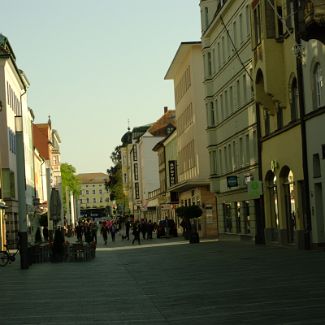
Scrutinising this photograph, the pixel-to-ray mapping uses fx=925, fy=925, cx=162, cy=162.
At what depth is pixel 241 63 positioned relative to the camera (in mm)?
48812

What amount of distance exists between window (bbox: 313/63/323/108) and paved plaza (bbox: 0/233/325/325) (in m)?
6.87

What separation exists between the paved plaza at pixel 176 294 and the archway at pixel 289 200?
8936 millimetres

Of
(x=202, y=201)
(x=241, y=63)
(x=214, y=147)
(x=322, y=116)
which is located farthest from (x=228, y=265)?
(x=202, y=201)

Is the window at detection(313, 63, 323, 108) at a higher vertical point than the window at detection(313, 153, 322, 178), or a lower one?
higher

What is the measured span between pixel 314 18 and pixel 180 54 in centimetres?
5057

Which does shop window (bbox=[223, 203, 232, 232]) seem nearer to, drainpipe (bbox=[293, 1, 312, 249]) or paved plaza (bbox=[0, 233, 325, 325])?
drainpipe (bbox=[293, 1, 312, 249])

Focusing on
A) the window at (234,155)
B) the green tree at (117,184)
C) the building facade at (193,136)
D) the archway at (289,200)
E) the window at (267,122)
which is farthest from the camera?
the green tree at (117,184)

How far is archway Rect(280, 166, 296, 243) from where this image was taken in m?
40.8

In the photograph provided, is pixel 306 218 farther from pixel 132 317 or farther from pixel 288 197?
pixel 132 317

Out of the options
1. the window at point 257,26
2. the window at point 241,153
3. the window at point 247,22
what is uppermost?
the window at point 247,22

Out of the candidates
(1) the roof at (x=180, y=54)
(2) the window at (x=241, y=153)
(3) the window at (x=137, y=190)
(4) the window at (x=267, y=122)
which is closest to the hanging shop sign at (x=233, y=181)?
(2) the window at (x=241, y=153)

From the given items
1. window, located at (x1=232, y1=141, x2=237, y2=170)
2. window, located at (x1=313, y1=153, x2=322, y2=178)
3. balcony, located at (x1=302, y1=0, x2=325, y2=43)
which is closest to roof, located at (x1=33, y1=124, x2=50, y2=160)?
window, located at (x1=232, y1=141, x2=237, y2=170)

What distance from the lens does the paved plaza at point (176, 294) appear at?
1462cm

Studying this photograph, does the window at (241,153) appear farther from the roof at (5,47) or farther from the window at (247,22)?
the roof at (5,47)
